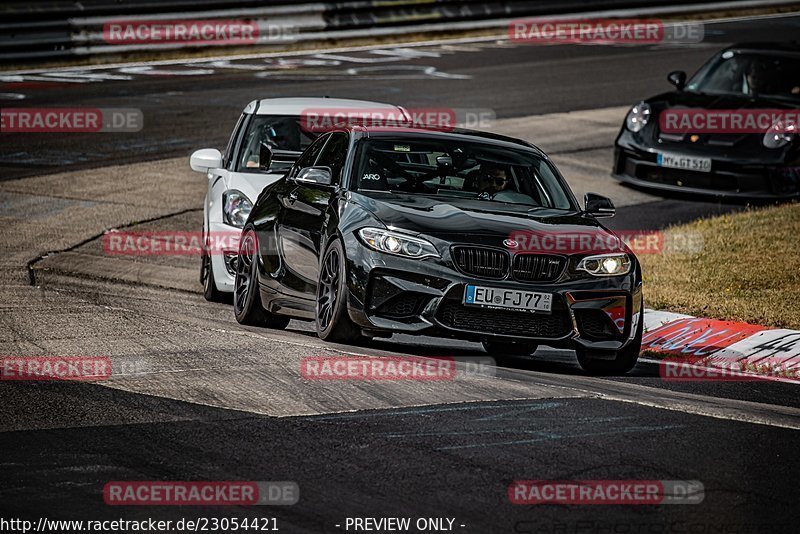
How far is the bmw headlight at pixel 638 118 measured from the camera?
55.0 feet

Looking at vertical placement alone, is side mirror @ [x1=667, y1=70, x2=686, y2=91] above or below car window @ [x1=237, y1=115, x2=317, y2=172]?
below

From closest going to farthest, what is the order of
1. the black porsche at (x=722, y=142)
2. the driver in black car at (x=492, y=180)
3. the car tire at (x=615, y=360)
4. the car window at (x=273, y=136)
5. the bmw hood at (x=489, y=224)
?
the bmw hood at (x=489, y=224) < the car tire at (x=615, y=360) < the driver in black car at (x=492, y=180) < the car window at (x=273, y=136) < the black porsche at (x=722, y=142)

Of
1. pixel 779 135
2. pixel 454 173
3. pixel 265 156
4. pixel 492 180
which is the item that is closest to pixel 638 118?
pixel 779 135

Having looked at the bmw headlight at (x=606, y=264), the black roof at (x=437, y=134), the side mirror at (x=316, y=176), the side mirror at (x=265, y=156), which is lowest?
the bmw headlight at (x=606, y=264)

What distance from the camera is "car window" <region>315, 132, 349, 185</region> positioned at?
9812 mm

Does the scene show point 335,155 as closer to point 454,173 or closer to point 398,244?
point 454,173

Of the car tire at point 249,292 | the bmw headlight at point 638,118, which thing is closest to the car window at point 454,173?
the car tire at point 249,292

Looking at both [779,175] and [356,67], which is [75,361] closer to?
[779,175]

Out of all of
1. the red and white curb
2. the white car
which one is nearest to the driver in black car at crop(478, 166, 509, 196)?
the red and white curb

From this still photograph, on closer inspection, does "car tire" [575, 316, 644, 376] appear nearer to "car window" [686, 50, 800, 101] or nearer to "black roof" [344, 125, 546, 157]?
"black roof" [344, 125, 546, 157]

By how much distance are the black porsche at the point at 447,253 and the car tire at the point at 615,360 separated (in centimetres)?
1

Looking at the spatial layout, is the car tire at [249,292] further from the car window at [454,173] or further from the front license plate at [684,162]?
the front license plate at [684,162]

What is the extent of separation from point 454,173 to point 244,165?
3159 mm

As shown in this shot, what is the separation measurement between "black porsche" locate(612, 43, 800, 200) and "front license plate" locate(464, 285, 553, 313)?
7.94 metres
